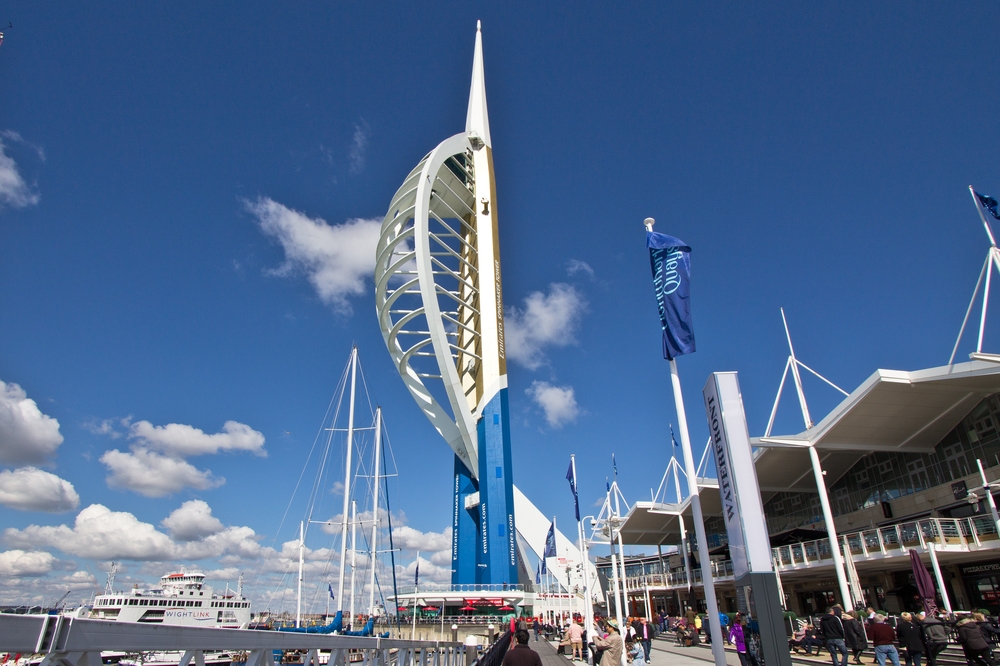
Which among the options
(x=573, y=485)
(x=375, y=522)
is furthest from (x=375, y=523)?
(x=573, y=485)

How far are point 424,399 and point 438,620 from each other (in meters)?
12.3

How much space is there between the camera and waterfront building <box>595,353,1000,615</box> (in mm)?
18828

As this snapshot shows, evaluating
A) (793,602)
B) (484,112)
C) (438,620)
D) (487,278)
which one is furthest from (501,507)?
(484,112)

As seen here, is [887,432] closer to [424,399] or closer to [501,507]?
[501,507]

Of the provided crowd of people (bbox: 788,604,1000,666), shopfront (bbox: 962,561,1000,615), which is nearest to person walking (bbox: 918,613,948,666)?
crowd of people (bbox: 788,604,1000,666)

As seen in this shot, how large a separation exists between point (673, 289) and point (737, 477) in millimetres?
4422

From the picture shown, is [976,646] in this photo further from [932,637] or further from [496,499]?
[496,499]

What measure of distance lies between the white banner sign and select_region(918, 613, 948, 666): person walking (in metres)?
6.91

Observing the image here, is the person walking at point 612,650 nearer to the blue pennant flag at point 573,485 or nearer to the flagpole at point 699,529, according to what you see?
the flagpole at point 699,529

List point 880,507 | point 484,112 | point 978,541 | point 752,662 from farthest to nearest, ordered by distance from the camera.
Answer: point 484,112, point 880,507, point 978,541, point 752,662

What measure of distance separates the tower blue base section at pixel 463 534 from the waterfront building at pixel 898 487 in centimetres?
1219

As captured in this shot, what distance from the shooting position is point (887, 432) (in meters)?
23.1

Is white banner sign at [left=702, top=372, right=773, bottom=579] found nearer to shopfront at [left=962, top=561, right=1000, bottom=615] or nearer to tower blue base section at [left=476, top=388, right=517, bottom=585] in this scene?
shopfront at [left=962, top=561, right=1000, bottom=615]

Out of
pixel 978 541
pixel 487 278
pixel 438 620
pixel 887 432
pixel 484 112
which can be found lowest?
pixel 438 620
